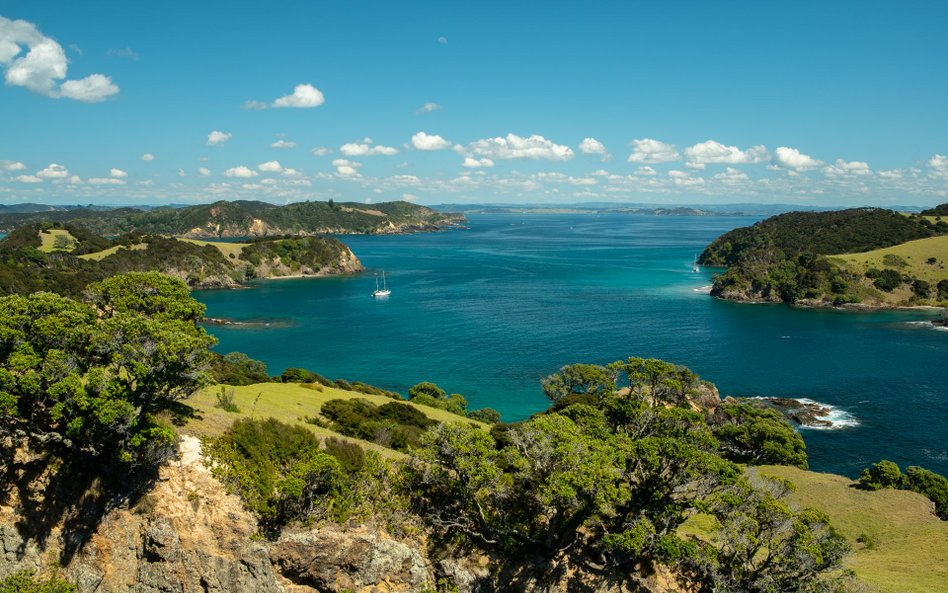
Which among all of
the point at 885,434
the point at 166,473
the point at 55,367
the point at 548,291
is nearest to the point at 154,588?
the point at 166,473

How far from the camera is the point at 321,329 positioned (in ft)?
379

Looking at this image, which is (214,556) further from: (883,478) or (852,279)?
(852,279)

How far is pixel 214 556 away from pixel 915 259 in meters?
194

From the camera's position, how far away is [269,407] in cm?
3706

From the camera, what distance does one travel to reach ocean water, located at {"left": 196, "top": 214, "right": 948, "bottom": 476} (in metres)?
70.6

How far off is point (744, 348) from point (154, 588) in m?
99.3

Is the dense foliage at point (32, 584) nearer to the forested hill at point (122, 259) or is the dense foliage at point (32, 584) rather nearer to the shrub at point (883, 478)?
the shrub at point (883, 478)

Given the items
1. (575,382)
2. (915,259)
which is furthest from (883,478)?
(915,259)

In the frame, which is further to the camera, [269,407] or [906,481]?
[906,481]

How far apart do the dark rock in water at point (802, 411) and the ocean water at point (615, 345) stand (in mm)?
1743

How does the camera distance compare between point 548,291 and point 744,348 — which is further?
point 548,291

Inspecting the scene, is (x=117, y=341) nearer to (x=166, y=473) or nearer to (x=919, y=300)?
(x=166, y=473)

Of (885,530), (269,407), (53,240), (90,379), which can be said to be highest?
(53,240)

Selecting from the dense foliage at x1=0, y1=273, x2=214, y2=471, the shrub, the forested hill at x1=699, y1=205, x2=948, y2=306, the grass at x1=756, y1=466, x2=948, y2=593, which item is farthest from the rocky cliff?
the forested hill at x1=699, y1=205, x2=948, y2=306
